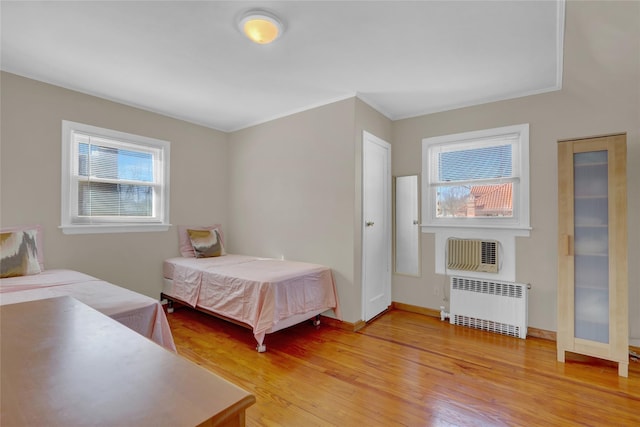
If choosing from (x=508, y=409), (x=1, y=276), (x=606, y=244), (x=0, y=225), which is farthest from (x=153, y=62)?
(x=606, y=244)

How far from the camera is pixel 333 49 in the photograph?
2.34 meters

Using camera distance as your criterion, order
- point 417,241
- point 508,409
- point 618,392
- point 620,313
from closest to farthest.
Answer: point 508,409
point 618,392
point 620,313
point 417,241

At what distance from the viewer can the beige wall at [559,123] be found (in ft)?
6.52

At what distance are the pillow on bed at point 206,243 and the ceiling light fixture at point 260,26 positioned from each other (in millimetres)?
2634

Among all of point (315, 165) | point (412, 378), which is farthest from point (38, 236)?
point (412, 378)

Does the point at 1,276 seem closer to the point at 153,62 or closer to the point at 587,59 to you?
the point at 153,62

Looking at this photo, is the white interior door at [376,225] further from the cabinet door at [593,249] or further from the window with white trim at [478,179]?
the cabinet door at [593,249]

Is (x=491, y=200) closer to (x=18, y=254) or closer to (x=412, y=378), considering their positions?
(x=412, y=378)

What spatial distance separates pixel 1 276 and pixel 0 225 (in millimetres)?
480

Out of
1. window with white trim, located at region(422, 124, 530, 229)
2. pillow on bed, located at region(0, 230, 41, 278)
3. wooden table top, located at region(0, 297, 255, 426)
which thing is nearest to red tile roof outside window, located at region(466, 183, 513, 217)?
window with white trim, located at region(422, 124, 530, 229)

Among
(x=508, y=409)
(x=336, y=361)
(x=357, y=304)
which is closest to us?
(x=508, y=409)

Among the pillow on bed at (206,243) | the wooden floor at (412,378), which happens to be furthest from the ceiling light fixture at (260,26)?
the pillow on bed at (206,243)

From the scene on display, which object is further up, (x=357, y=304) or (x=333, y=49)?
(x=333, y=49)

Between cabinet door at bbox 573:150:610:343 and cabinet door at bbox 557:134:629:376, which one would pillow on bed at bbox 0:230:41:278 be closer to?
cabinet door at bbox 557:134:629:376
